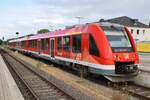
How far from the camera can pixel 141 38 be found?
87.4 m

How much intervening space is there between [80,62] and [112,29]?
286 cm

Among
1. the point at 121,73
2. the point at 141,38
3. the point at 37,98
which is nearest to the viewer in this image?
the point at 37,98

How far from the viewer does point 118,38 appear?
15492 mm

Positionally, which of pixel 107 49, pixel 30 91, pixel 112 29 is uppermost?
pixel 112 29

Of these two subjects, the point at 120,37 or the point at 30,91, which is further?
the point at 120,37

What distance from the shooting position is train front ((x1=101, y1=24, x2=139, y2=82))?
1456 centimetres

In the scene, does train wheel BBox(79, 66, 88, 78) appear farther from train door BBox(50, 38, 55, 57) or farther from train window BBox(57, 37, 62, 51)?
train door BBox(50, 38, 55, 57)

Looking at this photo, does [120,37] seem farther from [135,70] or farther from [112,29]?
[135,70]

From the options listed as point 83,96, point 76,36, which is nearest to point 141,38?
point 76,36

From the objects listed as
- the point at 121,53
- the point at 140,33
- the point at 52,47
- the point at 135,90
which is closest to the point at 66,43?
the point at 52,47

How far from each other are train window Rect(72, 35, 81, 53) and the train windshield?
2414mm

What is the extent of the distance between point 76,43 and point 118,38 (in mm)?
3392

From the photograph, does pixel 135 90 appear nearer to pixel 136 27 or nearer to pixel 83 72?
pixel 83 72

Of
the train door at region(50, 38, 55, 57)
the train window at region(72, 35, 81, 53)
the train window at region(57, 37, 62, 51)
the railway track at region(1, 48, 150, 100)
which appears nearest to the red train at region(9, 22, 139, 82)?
the train window at region(72, 35, 81, 53)
